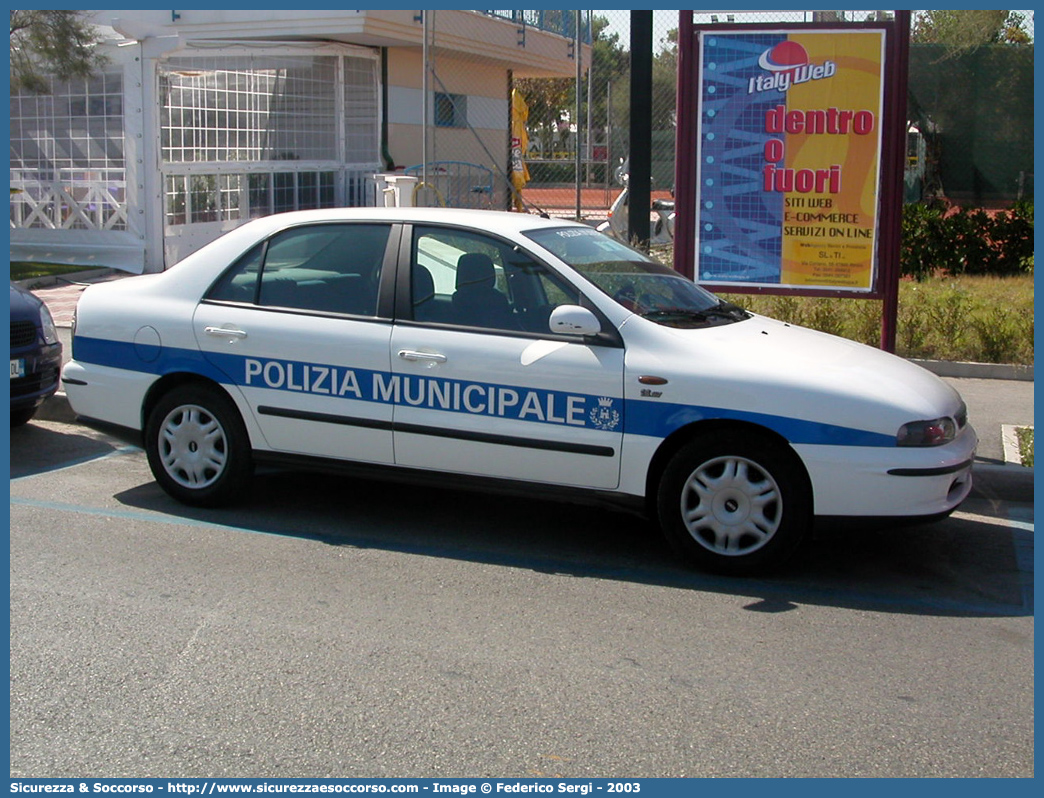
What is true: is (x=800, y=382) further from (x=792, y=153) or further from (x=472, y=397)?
(x=792, y=153)

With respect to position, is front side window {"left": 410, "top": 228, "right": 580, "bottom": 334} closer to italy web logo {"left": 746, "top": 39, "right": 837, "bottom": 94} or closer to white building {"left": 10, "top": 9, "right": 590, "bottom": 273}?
italy web logo {"left": 746, "top": 39, "right": 837, "bottom": 94}

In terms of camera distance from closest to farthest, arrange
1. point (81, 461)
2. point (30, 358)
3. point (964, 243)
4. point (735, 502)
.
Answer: point (735, 502), point (81, 461), point (30, 358), point (964, 243)

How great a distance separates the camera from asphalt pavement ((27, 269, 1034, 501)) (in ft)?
22.5

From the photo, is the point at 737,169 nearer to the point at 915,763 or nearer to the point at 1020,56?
the point at 915,763

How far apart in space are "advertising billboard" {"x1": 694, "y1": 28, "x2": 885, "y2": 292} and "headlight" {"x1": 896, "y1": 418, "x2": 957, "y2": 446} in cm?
342

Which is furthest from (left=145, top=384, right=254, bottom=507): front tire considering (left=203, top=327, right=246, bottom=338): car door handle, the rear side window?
the rear side window

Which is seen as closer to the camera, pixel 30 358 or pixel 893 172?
pixel 30 358

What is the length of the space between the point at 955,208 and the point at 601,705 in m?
18.8

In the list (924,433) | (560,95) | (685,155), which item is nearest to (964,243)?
(685,155)

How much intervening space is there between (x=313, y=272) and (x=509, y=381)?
4.49 ft

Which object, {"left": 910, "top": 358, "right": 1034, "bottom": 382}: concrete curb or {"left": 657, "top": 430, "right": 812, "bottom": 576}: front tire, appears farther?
{"left": 910, "top": 358, "right": 1034, "bottom": 382}: concrete curb

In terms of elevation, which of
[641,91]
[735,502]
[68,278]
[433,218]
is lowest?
[735,502]

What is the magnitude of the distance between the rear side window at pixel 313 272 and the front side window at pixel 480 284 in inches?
10.0

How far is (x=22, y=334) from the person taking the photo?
796 cm
